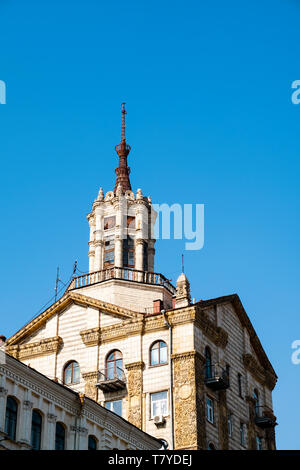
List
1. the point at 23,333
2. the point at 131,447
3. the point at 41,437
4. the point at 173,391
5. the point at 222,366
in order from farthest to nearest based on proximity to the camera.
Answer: the point at 23,333 < the point at 222,366 < the point at 173,391 < the point at 131,447 < the point at 41,437

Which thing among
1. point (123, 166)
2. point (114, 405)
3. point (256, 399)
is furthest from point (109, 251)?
point (256, 399)

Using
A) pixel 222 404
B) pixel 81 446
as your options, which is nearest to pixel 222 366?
pixel 222 404

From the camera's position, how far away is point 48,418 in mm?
41312

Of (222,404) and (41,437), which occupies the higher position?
(222,404)

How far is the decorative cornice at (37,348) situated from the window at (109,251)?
9.30 metres

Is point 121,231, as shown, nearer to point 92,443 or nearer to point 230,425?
point 230,425

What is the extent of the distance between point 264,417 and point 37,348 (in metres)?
18.1

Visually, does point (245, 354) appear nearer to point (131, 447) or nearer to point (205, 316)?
point (205, 316)

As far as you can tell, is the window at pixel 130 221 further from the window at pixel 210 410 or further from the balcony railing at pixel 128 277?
the window at pixel 210 410

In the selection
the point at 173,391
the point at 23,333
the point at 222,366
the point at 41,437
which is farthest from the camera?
the point at 23,333

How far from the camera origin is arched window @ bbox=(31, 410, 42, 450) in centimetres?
4006

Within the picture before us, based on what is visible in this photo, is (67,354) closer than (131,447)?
No

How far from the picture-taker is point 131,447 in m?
46.3

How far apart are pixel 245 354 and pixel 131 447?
20.5m
